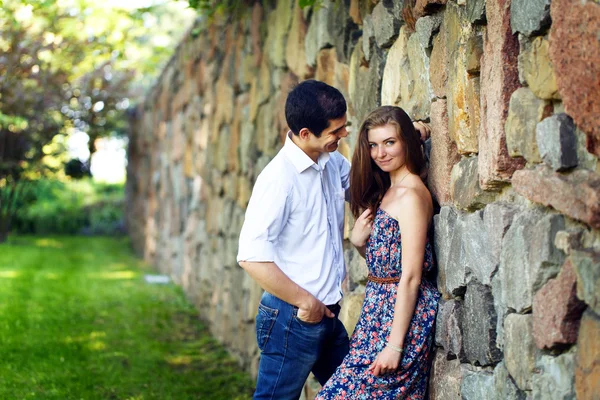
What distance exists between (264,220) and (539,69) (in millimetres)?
1155

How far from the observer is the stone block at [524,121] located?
6.84ft

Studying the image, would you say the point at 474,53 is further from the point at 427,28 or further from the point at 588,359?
the point at 588,359

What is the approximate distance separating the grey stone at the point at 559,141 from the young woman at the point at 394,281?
0.73 m

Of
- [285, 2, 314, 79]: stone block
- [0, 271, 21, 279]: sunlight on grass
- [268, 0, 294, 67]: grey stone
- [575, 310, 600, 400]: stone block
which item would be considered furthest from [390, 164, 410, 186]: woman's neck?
[0, 271, 21, 279]: sunlight on grass

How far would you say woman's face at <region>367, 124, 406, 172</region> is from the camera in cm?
281

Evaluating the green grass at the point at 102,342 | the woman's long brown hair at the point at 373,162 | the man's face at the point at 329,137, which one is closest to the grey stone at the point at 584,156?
the woman's long brown hair at the point at 373,162

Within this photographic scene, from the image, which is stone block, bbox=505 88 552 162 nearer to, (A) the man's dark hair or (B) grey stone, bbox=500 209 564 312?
(B) grey stone, bbox=500 209 564 312

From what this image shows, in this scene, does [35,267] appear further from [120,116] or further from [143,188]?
[120,116]

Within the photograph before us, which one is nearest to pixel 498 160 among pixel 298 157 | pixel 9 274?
pixel 298 157

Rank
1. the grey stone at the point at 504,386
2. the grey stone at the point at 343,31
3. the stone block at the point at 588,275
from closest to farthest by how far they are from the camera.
Answer: 1. the stone block at the point at 588,275
2. the grey stone at the point at 504,386
3. the grey stone at the point at 343,31

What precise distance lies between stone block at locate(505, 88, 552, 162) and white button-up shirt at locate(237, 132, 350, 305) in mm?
948

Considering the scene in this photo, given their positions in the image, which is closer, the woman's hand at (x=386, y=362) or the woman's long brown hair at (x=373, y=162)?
the woman's hand at (x=386, y=362)

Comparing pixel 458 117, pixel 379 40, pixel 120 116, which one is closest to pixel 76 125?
pixel 120 116

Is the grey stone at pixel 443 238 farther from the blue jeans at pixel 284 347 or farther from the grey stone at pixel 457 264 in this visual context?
the blue jeans at pixel 284 347
